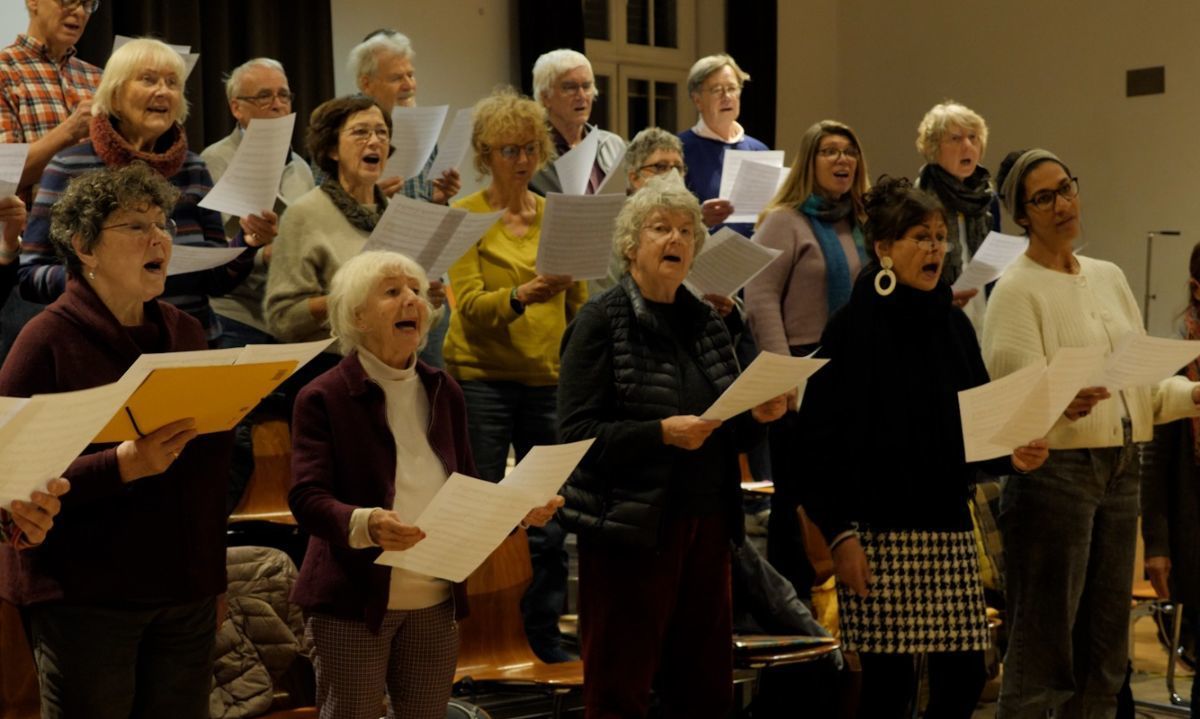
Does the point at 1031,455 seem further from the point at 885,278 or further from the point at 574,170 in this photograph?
the point at 574,170

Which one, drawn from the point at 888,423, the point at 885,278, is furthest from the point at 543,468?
the point at 885,278

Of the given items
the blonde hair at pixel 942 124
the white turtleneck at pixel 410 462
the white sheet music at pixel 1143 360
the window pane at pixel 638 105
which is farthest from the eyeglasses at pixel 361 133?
the window pane at pixel 638 105

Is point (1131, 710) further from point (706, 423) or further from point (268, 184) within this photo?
point (268, 184)

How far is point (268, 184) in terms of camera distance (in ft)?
11.5

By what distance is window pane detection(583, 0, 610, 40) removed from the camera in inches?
344

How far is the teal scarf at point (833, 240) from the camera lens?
4.43 metres

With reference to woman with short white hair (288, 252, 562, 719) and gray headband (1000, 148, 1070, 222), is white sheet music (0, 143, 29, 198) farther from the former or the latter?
gray headband (1000, 148, 1070, 222)

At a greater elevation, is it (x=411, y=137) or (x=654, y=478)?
(x=411, y=137)

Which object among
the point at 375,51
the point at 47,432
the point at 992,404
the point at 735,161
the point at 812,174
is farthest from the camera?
the point at 735,161

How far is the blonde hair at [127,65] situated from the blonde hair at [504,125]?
0.99 meters

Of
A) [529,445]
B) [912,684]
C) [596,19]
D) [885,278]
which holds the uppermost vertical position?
[596,19]

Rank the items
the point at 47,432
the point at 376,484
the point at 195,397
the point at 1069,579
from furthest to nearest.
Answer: the point at 1069,579 → the point at 376,484 → the point at 195,397 → the point at 47,432

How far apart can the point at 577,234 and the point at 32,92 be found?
1553 mm

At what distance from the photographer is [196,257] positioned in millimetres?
3307
